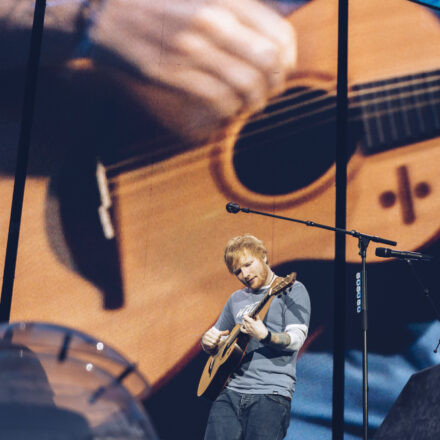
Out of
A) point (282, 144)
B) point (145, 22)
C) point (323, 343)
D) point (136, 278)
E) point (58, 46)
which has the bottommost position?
point (323, 343)

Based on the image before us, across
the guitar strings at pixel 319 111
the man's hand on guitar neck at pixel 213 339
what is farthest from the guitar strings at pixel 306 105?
the man's hand on guitar neck at pixel 213 339

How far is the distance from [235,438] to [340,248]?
6.48 ft

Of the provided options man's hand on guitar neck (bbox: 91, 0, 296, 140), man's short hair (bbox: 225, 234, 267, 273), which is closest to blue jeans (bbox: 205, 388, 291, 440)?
man's short hair (bbox: 225, 234, 267, 273)

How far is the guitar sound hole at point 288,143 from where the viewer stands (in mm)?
4297

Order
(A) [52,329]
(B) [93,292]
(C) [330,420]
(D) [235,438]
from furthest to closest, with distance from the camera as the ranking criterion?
(C) [330,420]
(B) [93,292]
(D) [235,438]
(A) [52,329]

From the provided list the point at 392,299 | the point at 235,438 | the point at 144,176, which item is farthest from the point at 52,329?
the point at 392,299

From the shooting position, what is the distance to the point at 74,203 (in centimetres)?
385

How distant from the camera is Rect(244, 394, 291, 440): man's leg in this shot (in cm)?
267

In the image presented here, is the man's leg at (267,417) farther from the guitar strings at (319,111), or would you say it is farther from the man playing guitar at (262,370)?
the guitar strings at (319,111)

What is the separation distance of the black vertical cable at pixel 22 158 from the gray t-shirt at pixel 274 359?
1548mm

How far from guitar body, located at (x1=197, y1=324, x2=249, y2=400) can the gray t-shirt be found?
0.05 meters

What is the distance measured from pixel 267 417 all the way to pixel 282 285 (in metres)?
0.61

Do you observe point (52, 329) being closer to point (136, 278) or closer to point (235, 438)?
point (235, 438)

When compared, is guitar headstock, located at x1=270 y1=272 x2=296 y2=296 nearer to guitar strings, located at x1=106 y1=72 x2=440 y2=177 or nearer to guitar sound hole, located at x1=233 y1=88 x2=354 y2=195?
guitar sound hole, located at x1=233 y1=88 x2=354 y2=195
